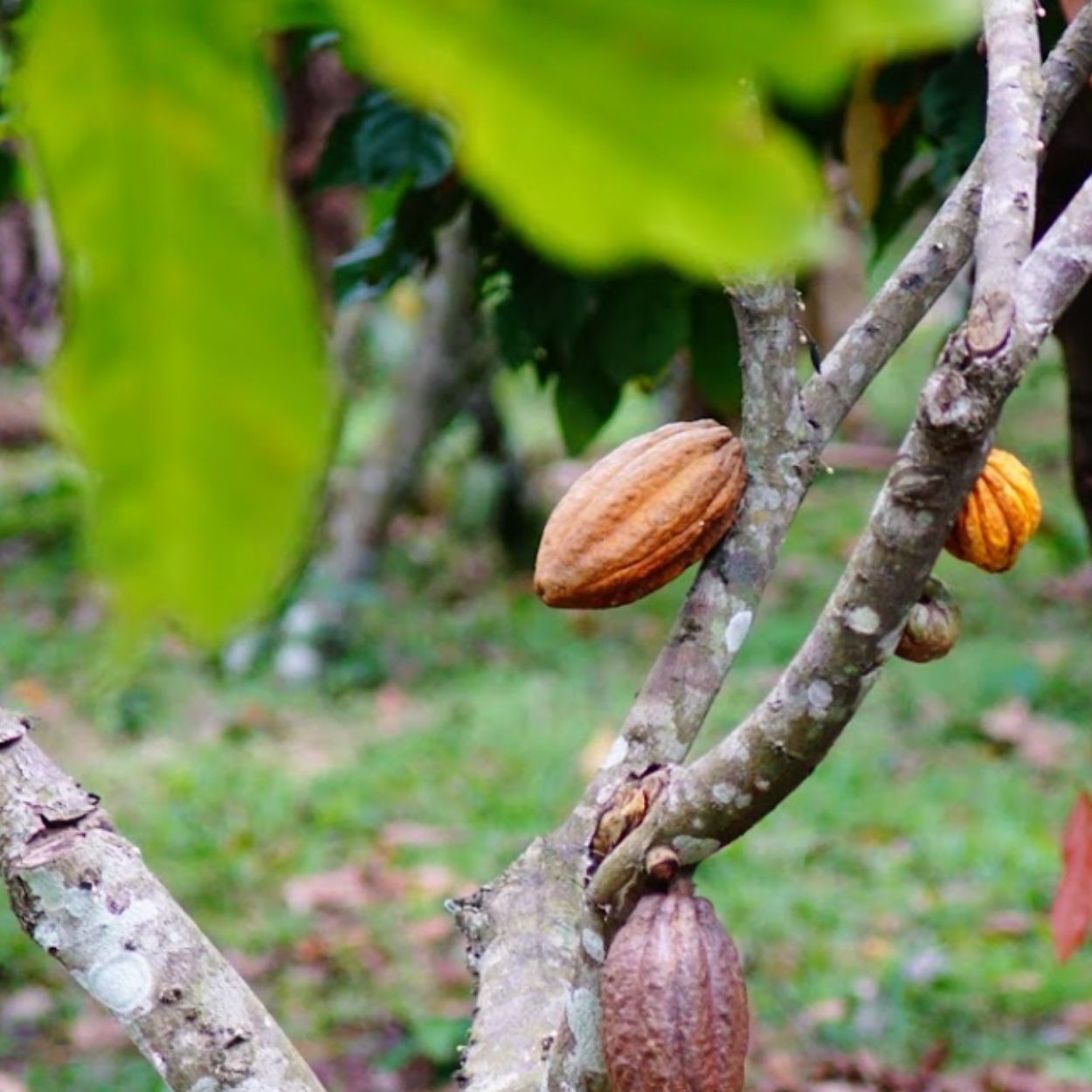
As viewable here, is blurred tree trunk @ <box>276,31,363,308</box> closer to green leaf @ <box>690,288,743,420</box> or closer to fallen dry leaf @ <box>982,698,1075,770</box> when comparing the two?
fallen dry leaf @ <box>982,698,1075,770</box>

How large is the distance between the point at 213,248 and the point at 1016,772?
3.75 m

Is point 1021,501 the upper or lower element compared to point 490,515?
upper

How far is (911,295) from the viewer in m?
1.06

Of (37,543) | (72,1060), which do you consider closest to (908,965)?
(72,1060)

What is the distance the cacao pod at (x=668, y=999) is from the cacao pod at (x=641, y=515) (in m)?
0.22

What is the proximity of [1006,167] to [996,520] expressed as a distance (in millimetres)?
207

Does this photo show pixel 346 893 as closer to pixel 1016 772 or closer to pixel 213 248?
pixel 1016 772

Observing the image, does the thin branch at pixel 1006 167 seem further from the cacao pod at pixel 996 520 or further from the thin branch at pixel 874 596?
the cacao pod at pixel 996 520

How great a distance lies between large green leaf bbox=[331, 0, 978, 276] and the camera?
181 mm

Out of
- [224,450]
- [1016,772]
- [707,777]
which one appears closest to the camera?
[224,450]

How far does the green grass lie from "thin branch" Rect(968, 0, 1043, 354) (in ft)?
6.20

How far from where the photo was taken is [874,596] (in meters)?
0.78

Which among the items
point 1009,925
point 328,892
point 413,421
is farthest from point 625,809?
point 413,421

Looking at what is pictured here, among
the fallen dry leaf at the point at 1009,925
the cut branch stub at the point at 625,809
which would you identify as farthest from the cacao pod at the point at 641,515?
the fallen dry leaf at the point at 1009,925
